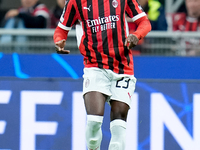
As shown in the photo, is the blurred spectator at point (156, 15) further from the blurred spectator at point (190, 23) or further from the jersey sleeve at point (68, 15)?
the jersey sleeve at point (68, 15)

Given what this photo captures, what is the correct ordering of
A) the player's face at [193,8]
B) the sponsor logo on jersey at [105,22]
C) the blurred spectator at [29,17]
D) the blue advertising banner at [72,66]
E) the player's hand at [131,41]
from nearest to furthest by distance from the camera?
1. the player's hand at [131,41]
2. the sponsor logo on jersey at [105,22]
3. the blue advertising banner at [72,66]
4. the player's face at [193,8]
5. the blurred spectator at [29,17]

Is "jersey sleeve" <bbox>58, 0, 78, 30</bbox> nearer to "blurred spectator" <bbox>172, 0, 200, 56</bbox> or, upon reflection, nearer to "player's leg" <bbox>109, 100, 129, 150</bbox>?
"player's leg" <bbox>109, 100, 129, 150</bbox>

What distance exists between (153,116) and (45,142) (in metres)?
1.27

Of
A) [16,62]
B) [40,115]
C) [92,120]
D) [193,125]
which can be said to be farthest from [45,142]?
[16,62]

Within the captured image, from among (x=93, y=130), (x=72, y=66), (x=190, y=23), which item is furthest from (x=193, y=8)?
(x=93, y=130)

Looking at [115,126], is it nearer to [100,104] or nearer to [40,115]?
[100,104]

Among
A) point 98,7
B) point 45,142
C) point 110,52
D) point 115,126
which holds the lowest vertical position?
point 45,142

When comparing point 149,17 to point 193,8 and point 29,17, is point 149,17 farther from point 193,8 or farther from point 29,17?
point 29,17

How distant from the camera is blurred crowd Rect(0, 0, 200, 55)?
22.9 feet

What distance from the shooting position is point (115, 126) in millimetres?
3916

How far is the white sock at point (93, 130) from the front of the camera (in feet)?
12.7

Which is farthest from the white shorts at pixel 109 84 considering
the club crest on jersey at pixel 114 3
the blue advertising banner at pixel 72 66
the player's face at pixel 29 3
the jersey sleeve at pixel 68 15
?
the player's face at pixel 29 3

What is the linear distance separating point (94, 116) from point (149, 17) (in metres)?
3.55

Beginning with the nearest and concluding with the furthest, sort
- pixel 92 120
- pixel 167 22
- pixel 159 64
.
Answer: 1. pixel 92 120
2. pixel 159 64
3. pixel 167 22
